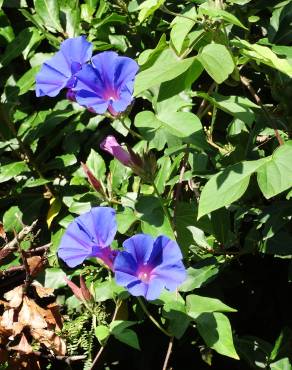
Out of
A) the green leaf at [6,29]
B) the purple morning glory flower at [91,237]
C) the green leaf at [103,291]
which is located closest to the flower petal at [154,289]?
the purple morning glory flower at [91,237]

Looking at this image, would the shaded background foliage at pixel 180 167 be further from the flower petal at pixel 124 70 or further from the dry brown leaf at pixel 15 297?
the dry brown leaf at pixel 15 297

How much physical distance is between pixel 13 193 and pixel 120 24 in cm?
72

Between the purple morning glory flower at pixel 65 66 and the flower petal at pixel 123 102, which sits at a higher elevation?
the purple morning glory flower at pixel 65 66

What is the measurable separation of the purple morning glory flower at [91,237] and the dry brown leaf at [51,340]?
57 cm

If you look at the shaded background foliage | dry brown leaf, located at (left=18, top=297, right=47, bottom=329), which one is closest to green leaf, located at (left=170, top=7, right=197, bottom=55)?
the shaded background foliage

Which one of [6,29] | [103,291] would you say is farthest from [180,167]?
[6,29]

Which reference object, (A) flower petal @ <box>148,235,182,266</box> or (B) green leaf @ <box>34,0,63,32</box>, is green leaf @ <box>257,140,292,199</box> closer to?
(A) flower petal @ <box>148,235,182,266</box>

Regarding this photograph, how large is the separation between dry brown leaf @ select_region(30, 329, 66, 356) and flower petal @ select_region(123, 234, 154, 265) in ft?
2.29

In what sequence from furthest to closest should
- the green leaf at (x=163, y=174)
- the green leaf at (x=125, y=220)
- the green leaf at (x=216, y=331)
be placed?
the green leaf at (x=163, y=174), the green leaf at (x=125, y=220), the green leaf at (x=216, y=331)

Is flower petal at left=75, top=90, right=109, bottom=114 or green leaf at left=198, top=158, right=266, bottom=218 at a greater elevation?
flower petal at left=75, top=90, right=109, bottom=114

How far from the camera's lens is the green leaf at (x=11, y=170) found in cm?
232

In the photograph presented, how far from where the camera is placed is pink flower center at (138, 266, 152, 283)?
1573 millimetres

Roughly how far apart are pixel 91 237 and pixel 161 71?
1.44ft

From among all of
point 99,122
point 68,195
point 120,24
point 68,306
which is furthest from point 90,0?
point 68,306
